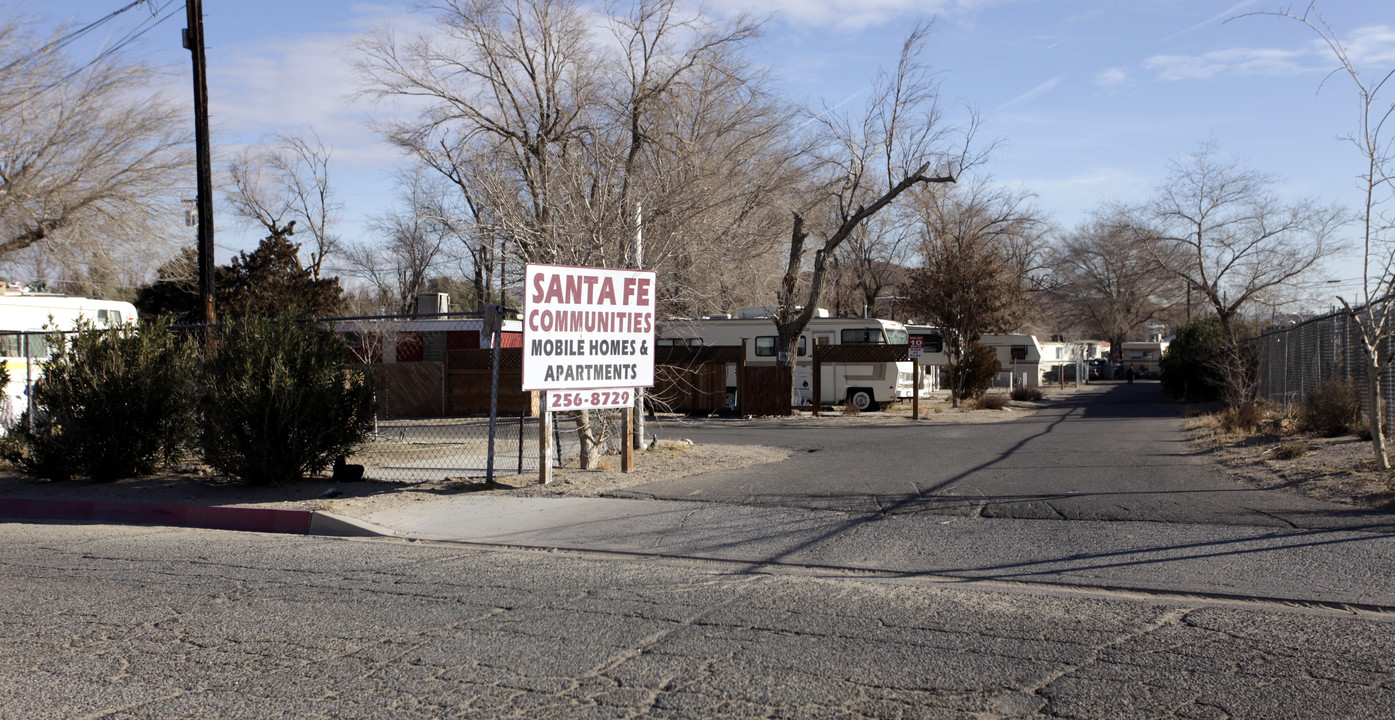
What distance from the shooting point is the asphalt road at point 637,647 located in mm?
4418

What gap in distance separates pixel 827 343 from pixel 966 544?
800 inches

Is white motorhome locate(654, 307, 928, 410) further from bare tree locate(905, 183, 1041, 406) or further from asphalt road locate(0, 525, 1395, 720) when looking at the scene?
asphalt road locate(0, 525, 1395, 720)

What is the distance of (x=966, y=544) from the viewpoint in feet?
26.7

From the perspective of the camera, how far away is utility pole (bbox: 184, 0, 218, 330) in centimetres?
1561

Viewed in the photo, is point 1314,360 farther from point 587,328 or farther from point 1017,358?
point 1017,358

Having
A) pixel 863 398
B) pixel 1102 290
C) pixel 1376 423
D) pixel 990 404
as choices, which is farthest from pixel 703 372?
pixel 1102 290

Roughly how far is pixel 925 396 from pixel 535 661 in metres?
29.9

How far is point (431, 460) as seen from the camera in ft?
46.6

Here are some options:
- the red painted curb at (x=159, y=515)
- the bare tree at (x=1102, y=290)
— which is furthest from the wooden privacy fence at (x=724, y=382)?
the bare tree at (x=1102, y=290)

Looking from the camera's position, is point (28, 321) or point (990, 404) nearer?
point (28, 321)

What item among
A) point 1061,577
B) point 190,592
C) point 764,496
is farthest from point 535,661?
point 764,496

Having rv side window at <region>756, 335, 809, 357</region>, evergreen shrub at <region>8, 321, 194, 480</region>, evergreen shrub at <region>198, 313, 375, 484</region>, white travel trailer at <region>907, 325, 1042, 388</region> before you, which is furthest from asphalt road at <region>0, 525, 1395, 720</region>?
white travel trailer at <region>907, 325, 1042, 388</region>

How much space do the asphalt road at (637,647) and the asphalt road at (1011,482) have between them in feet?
9.61

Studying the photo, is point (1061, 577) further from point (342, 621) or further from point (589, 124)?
point (589, 124)
